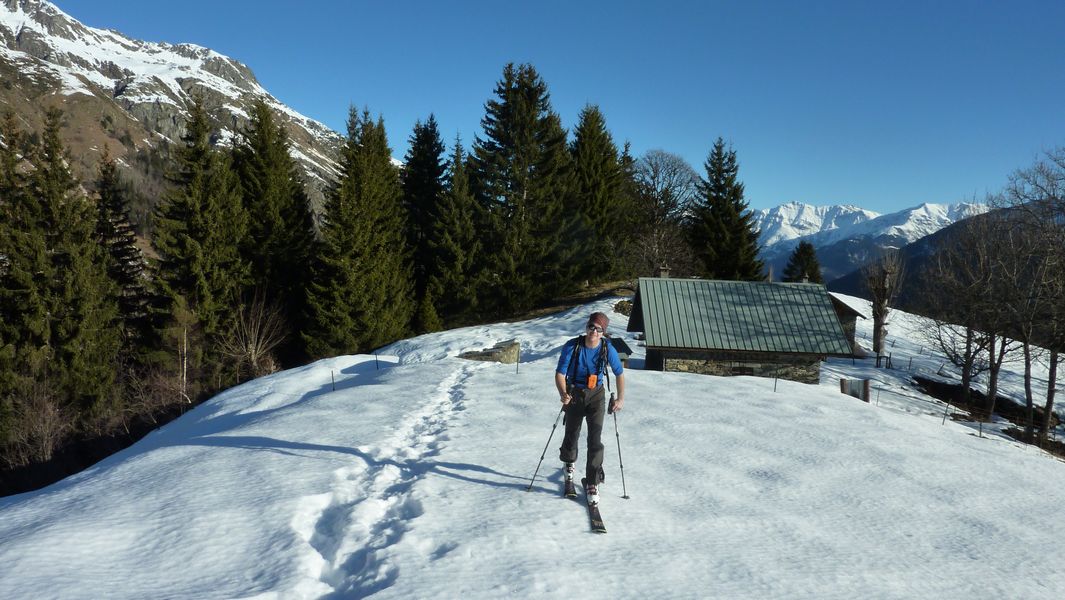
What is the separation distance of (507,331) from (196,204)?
1637cm

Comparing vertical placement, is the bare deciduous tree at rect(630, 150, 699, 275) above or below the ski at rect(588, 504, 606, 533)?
above

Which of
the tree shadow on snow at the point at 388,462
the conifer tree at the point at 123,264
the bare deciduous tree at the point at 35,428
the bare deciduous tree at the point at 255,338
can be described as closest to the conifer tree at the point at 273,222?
the bare deciduous tree at the point at 255,338

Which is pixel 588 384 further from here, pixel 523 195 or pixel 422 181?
pixel 422 181

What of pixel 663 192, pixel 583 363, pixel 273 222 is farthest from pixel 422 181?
pixel 583 363

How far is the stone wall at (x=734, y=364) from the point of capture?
17578 mm

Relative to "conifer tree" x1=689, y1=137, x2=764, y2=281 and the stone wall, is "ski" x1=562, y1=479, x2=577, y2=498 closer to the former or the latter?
the stone wall

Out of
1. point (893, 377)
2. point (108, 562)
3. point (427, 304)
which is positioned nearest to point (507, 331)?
point (427, 304)

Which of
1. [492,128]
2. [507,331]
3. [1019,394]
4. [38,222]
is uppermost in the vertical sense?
[492,128]

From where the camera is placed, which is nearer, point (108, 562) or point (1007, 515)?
point (108, 562)

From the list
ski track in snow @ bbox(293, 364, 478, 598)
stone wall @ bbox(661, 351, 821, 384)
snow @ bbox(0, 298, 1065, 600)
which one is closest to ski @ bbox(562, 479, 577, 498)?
snow @ bbox(0, 298, 1065, 600)

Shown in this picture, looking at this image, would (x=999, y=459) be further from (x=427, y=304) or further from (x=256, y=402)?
(x=427, y=304)

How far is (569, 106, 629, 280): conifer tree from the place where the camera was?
40031mm

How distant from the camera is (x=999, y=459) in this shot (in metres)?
9.09

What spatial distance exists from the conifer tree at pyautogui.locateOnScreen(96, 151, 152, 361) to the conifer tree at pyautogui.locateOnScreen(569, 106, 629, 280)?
27.3 metres
